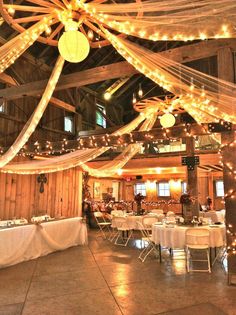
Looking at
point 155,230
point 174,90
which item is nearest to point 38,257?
point 155,230

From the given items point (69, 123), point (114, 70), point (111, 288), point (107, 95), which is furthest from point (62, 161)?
point (107, 95)

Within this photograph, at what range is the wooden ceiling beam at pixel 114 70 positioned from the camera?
4172mm

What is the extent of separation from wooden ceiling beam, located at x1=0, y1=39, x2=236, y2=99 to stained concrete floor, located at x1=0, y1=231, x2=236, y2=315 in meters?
3.39

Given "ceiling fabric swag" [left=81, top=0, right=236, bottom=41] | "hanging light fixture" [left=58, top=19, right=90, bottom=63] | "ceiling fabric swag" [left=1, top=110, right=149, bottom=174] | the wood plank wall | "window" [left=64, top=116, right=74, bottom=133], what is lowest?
the wood plank wall

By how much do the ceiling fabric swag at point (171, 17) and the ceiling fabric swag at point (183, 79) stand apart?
34cm

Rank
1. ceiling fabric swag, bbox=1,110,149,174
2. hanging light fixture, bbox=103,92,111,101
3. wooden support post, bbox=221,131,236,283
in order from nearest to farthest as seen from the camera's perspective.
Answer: wooden support post, bbox=221,131,236,283
ceiling fabric swag, bbox=1,110,149,174
hanging light fixture, bbox=103,92,111,101

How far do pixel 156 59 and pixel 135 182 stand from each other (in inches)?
495

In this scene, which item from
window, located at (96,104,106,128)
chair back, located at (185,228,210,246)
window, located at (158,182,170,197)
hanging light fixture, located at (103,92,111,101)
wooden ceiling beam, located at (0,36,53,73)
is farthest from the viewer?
window, located at (158,182,170,197)

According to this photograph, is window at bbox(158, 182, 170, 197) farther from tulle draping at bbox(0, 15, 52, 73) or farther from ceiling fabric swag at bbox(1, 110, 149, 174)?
tulle draping at bbox(0, 15, 52, 73)

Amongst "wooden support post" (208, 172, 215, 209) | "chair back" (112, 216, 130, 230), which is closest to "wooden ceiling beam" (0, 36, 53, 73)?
"chair back" (112, 216, 130, 230)

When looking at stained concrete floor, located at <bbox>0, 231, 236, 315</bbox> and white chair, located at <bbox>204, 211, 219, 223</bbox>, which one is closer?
stained concrete floor, located at <bbox>0, 231, 236, 315</bbox>

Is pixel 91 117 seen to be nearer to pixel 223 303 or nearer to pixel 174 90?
pixel 174 90

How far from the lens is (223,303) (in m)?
3.38

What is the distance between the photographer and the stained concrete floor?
3240mm
